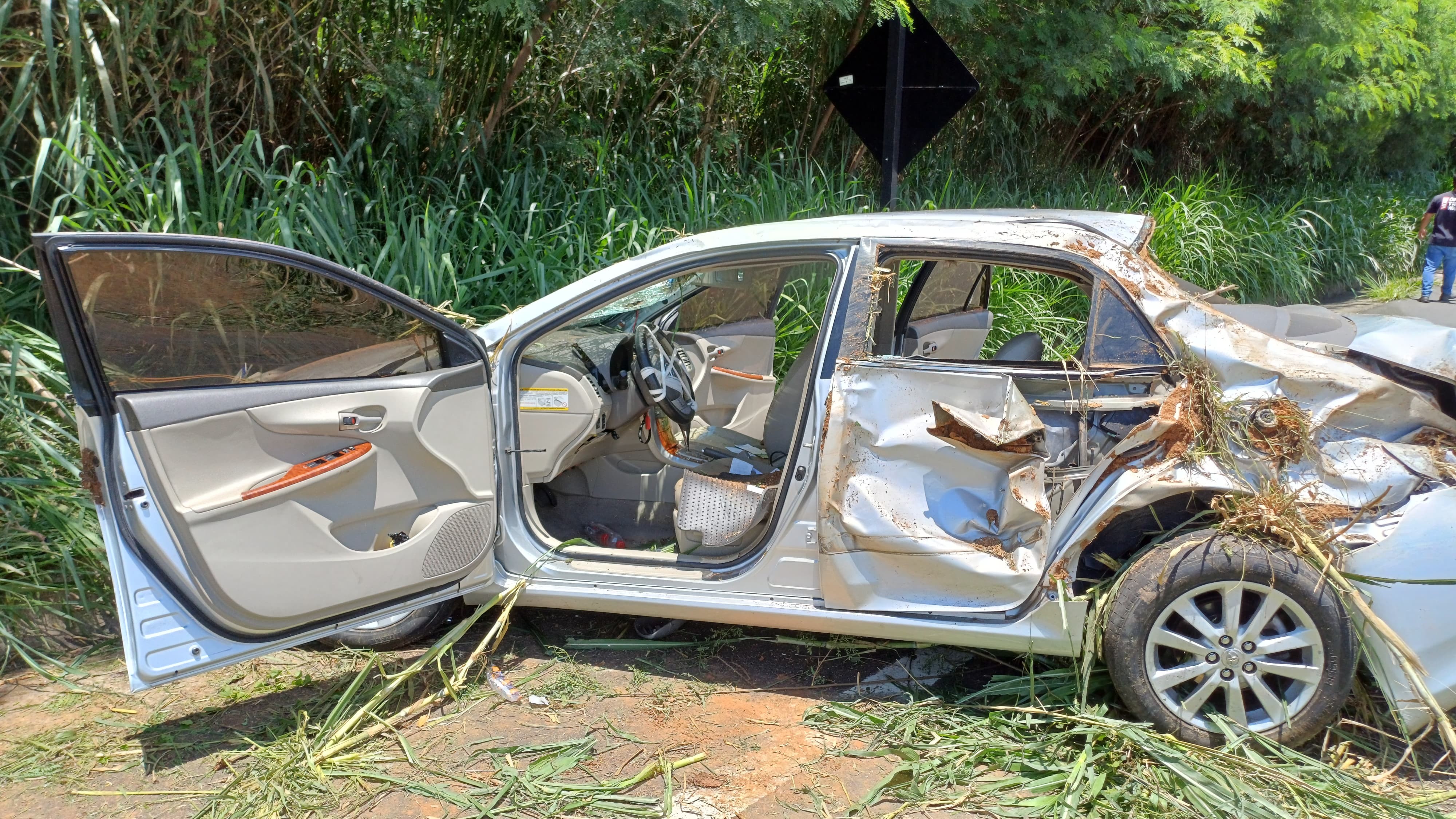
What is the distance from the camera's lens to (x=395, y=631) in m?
3.70

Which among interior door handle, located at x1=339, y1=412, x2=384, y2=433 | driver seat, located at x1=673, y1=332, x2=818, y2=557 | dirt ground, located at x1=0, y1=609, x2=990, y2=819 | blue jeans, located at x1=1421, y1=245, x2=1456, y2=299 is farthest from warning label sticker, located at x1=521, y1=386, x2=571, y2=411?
blue jeans, located at x1=1421, y1=245, x2=1456, y2=299

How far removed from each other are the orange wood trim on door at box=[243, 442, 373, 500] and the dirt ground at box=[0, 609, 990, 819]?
89 centimetres

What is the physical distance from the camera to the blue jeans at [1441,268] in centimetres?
1102

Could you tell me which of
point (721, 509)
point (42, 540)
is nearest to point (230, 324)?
point (721, 509)

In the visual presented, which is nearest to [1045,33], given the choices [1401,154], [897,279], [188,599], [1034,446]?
[897,279]

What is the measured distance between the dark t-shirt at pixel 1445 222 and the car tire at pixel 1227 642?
1046 cm

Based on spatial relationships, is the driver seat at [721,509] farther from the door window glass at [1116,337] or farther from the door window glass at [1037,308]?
the door window glass at [1037,308]

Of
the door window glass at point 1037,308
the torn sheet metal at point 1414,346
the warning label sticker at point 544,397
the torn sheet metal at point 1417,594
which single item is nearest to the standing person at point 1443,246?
the door window glass at point 1037,308

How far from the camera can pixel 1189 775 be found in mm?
2770

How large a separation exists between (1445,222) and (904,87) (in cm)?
887

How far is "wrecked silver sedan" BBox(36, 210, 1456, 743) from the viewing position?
110 inches

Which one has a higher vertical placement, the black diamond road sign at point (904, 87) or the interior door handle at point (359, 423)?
the black diamond road sign at point (904, 87)

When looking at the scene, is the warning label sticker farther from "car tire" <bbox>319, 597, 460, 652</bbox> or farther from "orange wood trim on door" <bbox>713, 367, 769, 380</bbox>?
"orange wood trim on door" <bbox>713, 367, 769, 380</bbox>

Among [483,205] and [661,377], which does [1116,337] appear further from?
[483,205]
